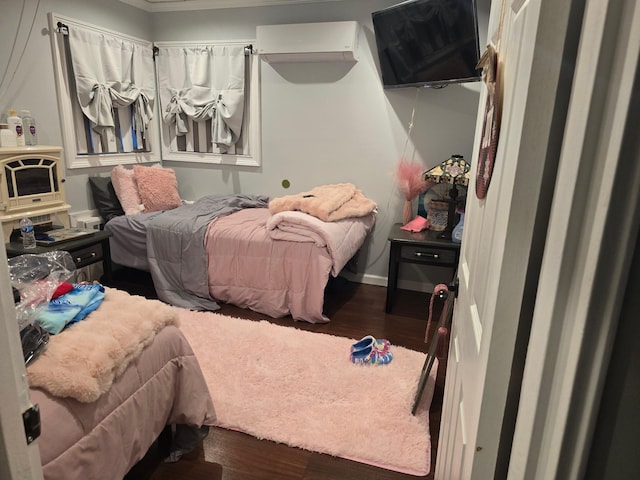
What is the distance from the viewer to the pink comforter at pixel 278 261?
10.3 ft

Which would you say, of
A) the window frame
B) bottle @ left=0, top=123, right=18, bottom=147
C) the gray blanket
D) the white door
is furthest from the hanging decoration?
the window frame

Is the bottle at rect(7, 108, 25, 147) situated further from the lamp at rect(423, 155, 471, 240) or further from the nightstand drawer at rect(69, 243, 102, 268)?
the lamp at rect(423, 155, 471, 240)

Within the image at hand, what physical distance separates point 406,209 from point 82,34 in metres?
3.12

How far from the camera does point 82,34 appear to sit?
3590 millimetres

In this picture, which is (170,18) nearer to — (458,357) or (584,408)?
(458,357)

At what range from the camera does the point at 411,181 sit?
3.69 meters

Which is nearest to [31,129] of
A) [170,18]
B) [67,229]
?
[67,229]

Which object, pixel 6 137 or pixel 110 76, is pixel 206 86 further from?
pixel 6 137

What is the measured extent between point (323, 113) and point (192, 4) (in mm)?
1685

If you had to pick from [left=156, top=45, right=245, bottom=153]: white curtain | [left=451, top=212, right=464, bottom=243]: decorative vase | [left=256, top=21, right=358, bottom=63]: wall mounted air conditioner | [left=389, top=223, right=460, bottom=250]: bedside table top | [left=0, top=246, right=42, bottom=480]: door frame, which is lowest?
[left=389, top=223, right=460, bottom=250]: bedside table top

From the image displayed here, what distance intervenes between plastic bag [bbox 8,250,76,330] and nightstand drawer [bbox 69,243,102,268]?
1180 millimetres

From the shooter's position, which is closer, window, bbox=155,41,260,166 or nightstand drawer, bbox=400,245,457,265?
nightstand drawer, bbox=400,245,457,265

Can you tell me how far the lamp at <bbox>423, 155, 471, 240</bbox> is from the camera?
10.7 ft

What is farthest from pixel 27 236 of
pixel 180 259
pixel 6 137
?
pixel 180 259
